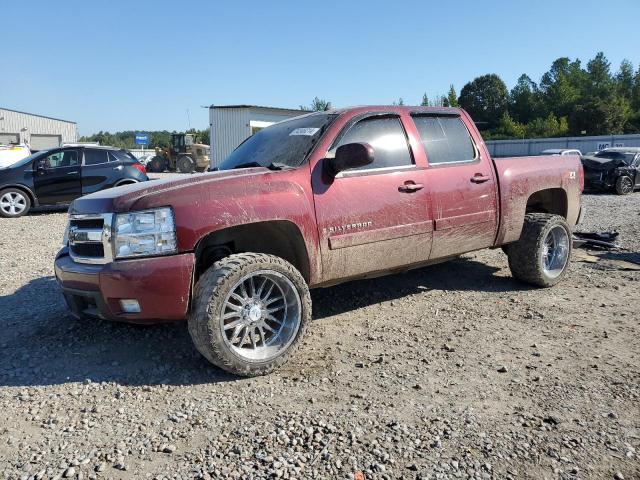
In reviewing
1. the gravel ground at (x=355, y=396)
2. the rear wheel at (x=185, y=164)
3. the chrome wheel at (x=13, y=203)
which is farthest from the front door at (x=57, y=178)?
the rear wheel at (x=185, y=164)

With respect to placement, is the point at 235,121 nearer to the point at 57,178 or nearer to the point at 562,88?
the point at 57,178

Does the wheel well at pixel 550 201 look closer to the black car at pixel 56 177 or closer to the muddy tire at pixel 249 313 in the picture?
the muddy tire at pixel 249 313

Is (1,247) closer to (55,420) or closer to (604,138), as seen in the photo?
(55,420)

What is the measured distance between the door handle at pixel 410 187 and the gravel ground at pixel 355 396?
3.89ft

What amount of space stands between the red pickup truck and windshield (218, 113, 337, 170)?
18 millimetres

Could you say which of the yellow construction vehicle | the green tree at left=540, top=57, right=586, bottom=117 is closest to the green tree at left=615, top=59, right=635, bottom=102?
the green tree at left=540, top=57, right=586, bottom=117

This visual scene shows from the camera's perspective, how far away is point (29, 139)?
178 feet

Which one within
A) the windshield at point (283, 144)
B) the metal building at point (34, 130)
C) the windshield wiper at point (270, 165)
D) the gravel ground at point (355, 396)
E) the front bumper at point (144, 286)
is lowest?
the gravel ground at point (355, 396)

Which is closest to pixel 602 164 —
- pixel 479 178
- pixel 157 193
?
pixel 479 178

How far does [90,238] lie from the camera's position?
11.4ft

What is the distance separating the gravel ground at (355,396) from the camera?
2490mm

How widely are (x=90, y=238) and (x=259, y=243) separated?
1.22 metres

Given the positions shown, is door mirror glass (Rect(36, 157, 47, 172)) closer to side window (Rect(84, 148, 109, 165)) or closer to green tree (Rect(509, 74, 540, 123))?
side window (Rect(84, 148, 109, 165))

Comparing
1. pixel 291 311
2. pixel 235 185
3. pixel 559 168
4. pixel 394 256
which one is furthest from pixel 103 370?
pixel 559 168
